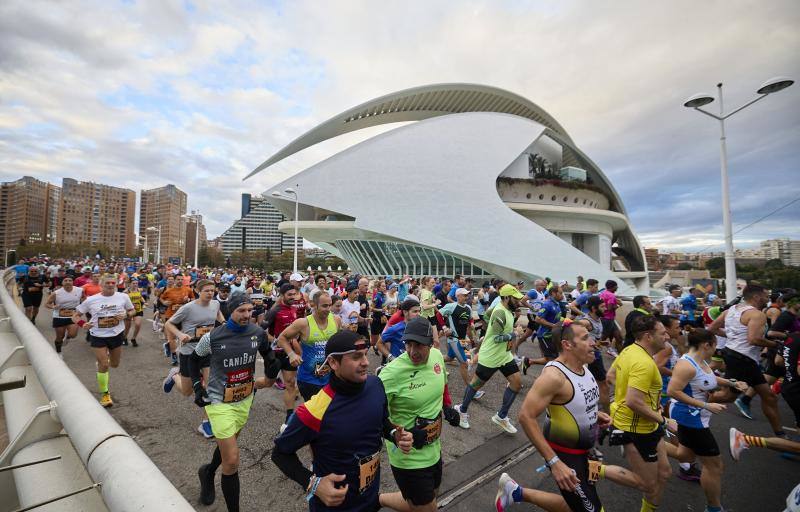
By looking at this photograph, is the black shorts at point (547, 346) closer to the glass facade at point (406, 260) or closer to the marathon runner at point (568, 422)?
the marathon runner at point (568, 422)

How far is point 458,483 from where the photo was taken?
3383 mm

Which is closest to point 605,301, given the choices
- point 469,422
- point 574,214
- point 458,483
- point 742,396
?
point 742,396

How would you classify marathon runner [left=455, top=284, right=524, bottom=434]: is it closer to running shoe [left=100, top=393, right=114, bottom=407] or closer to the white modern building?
running shoe [left=100, top=393, right=114, bottom=407]

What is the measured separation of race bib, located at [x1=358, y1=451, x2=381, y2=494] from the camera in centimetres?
199

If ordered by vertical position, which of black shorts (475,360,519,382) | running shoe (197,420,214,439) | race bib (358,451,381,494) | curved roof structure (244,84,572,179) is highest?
curved roof structure (244,84,572,179)

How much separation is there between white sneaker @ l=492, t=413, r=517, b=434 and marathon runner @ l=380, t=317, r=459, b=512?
2.33 metres

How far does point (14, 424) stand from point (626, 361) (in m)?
4.49

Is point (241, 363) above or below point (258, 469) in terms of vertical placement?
above

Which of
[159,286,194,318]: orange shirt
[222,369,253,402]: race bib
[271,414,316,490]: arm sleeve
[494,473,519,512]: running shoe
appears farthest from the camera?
[159,286,194,318]: orange shirt

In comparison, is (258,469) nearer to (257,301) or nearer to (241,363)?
(241,363)

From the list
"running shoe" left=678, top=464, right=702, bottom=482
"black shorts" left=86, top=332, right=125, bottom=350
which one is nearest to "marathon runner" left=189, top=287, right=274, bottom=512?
"black shorts" left=86, top=332, right=125, bottom=350

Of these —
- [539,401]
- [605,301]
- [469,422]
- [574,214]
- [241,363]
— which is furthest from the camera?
[574,214]

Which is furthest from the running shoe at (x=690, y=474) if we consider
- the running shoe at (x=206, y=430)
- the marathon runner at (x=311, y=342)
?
the running shoe at (x=206, y=430)

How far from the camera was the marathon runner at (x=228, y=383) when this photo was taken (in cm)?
290
